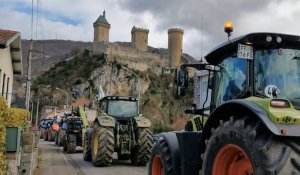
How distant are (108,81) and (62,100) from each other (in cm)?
1389

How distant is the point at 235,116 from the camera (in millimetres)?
4535

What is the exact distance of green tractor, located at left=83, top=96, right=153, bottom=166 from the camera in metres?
13.9

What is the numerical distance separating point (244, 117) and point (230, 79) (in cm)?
147

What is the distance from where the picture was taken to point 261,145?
3865 mm

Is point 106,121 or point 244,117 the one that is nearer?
point 244,117

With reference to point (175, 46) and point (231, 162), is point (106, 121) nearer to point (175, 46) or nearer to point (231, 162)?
point (231, 162)

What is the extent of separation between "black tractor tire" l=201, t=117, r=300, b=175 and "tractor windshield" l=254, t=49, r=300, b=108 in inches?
31.6

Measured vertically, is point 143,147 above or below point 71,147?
above

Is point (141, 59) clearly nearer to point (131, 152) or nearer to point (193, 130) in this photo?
point (131, 152)

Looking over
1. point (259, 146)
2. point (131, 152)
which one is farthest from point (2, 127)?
point (131, 152)

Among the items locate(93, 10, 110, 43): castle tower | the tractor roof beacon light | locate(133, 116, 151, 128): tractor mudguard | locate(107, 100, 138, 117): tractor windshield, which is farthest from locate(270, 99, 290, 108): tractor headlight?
locate(93, 10, 110, 43): castle tower

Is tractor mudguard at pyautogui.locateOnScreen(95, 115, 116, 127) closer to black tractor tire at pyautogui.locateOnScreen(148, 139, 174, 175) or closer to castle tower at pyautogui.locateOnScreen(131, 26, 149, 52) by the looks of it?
black tractor tire at pyautogui.locateOnScreen(148, 139, 174, 175)

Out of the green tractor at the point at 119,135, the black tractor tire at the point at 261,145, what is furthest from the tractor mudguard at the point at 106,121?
the black tractor tire at the point at 261,145

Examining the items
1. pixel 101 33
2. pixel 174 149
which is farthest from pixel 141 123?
pixel 101 33
